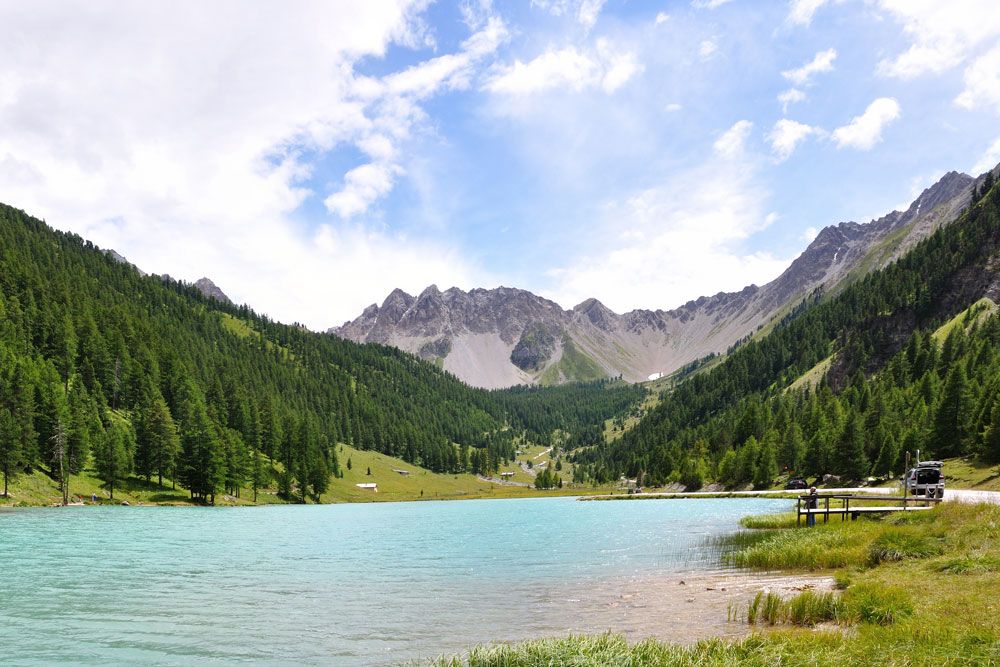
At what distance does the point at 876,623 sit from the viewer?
51.2 feet

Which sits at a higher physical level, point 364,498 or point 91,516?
point 91,516

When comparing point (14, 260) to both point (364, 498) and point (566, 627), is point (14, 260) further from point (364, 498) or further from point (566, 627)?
point (566, 627)

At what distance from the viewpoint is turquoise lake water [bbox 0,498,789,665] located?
18250mm

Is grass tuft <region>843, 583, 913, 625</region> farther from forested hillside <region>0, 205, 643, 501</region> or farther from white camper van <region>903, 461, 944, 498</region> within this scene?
forested hillside <region>0, 205, 643, 501</region>

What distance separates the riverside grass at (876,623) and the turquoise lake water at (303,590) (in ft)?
15.6

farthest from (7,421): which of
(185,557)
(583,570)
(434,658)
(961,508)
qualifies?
(961,508)

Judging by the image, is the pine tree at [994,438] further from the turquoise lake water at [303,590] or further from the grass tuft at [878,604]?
the grass tuft at [878,604]

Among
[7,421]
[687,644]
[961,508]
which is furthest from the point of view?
[7,421]

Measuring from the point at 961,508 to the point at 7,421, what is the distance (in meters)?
106

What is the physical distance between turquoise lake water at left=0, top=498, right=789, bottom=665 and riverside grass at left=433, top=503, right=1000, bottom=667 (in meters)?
4.76

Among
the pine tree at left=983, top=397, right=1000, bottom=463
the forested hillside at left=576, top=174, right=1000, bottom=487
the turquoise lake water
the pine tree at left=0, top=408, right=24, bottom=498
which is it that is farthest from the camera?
the forested hillside at left=576, top=174, right=1000, bottom=487

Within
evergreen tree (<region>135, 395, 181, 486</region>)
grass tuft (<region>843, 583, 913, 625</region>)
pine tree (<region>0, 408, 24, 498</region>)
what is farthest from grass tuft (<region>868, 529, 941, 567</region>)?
evergreen tree (<region>135, 395, 181, 486</region>)

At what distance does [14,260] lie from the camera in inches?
6255

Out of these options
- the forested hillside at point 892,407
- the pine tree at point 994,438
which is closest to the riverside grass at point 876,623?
the pine tree at point 994,438
